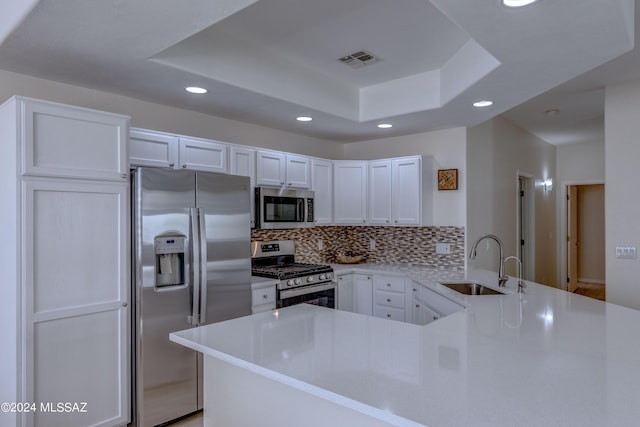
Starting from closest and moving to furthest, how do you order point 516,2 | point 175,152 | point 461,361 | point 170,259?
point 461,361 < point 516,2 < point 170,259 < point 175,152

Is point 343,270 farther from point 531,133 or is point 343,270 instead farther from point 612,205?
point 531,133

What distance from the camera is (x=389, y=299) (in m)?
4.46

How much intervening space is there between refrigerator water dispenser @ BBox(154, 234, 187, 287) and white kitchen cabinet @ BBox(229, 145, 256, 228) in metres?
1.03

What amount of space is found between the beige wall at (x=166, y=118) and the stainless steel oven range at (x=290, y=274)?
1150mm

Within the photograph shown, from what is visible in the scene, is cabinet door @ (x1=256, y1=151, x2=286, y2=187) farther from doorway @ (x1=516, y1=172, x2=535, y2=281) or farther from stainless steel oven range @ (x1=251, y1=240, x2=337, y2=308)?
doorway @ (x1=516, y1=172, x2=535, y2=281)

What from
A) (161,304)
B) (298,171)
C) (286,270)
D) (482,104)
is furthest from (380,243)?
(161,304)

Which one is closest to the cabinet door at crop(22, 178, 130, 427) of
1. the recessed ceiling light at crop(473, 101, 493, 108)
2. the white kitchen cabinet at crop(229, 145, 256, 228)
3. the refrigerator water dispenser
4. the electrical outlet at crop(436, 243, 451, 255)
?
the refrigerator water dispenser

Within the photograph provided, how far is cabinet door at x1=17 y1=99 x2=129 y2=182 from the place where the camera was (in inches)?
92.2

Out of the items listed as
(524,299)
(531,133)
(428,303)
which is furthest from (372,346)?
(531,133)

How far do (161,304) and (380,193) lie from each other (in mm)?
2871

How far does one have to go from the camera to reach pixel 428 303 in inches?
147

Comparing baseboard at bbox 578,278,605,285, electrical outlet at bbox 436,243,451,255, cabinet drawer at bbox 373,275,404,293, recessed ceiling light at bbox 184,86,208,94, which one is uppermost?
recessed ceiling light at bbox 184,86,208,94

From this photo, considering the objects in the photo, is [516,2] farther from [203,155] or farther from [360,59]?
[203,155]

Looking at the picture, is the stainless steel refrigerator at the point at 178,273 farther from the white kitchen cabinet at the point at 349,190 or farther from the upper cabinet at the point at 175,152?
the white kitchen cabinet at the point at 349,190
